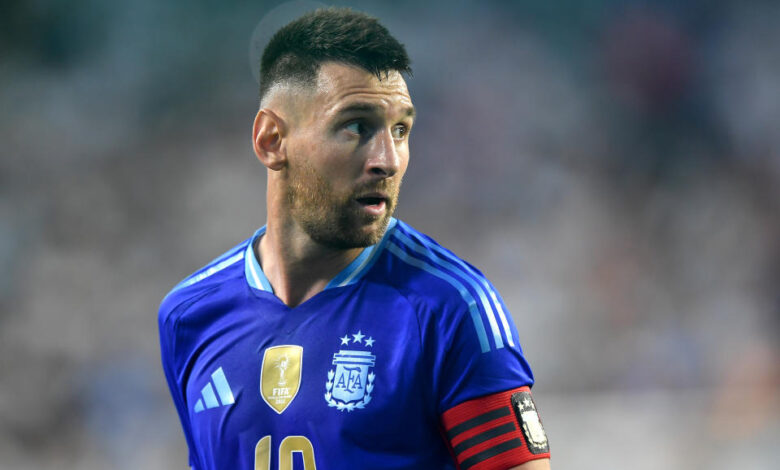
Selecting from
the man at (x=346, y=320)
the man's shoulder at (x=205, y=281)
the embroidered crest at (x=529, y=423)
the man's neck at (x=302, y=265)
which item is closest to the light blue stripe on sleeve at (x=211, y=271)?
the man's shoulder at (x=205, y=281)

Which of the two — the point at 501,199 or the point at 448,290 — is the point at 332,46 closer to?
the point at 448,290

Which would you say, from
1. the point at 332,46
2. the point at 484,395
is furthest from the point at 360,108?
the point at 484,395

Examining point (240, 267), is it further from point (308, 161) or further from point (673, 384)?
point (673, 384)

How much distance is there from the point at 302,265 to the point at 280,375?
325 millimetres

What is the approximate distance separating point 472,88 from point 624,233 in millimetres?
2202

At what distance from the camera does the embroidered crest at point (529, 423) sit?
1935mm

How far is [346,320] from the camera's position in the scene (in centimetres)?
220

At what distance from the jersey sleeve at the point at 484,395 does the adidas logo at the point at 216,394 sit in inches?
25.1

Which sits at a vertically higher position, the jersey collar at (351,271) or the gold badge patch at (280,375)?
the jersey collar at (351,271)

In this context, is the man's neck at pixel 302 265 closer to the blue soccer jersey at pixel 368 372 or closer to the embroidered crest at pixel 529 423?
the blue soccer jersey at pixel 368 372

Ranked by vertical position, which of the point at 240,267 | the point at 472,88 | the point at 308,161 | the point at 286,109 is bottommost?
the point at 240,267

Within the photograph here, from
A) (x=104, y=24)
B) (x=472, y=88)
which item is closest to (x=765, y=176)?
(x=472, y=88)

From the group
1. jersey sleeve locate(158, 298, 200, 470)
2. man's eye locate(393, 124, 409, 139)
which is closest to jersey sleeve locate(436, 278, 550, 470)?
man's eye locate(393, 124, 409, 139)

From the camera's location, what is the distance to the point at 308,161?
2188 mm
